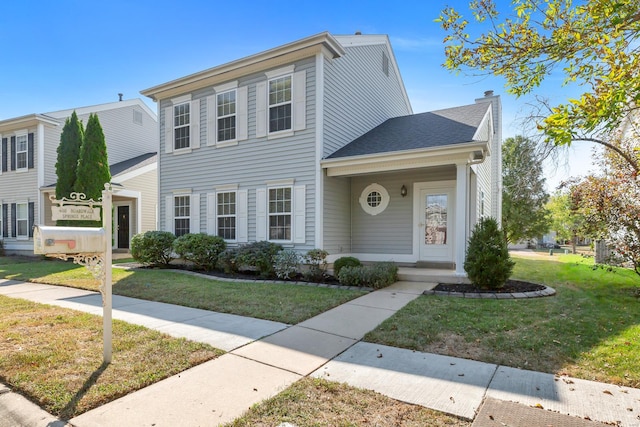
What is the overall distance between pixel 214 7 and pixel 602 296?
10.3 meters

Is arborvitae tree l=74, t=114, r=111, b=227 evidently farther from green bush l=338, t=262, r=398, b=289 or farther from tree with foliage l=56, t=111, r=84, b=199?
green bush l=338, t=262, r=398, b=289

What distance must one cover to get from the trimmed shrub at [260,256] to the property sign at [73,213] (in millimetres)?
5139

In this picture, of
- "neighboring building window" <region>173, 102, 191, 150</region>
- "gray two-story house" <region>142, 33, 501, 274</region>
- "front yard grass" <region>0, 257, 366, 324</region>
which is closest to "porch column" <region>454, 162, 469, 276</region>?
"gray two-story house" <region>142, 33, 501, 274</region>

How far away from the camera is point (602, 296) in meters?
6.32

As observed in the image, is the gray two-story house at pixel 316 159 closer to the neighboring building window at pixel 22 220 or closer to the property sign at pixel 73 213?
the property sign at pixel 73 213

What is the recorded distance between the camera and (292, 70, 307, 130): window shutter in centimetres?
891

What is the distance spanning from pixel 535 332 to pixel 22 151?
19890 mm

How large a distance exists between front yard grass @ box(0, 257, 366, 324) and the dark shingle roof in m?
3.87

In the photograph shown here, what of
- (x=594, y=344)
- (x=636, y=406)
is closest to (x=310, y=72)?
(x=594, y=344)

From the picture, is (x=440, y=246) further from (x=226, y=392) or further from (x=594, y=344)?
(x=226, y=392)

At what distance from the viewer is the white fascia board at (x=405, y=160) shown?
23.7 feet

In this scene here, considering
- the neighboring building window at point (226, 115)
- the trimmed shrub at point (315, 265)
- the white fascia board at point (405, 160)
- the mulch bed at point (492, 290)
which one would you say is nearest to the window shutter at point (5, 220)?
the neighboring building window at point (226, 115)

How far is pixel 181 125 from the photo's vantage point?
11.4 m

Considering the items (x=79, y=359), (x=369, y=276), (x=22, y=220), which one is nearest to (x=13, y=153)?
(x=22, y=220)
